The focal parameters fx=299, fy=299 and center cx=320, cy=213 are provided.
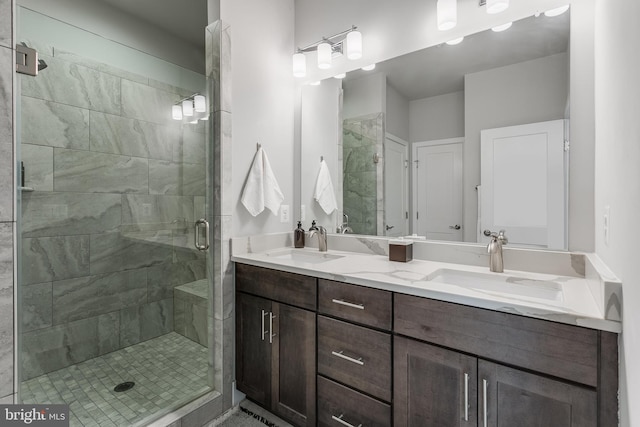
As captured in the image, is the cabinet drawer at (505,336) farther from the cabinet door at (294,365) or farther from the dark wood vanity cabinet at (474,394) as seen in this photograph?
the cabinet door at (294,365)

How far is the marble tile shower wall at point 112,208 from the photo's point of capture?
5.61 ft

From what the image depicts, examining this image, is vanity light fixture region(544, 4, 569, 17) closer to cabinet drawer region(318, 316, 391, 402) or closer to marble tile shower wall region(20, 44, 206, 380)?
cabinet drawer region(318, 316, 391, 402)

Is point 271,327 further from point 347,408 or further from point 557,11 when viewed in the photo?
point 557,11

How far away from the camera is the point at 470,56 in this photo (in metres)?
1.59

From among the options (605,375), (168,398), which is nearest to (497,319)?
(605,375)

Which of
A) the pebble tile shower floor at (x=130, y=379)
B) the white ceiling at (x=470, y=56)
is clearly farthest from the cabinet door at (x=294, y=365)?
the white ceiling at (x=470, y=56)

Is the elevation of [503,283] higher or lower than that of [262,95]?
lower

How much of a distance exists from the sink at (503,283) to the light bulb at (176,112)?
1781 millimetres

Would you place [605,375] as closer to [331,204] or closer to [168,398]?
[331,204]

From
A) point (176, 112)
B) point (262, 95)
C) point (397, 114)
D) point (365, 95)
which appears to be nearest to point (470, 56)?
point (397, 114)

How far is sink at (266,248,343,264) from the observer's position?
1.93m

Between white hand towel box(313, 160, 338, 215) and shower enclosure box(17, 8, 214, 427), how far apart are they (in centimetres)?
77

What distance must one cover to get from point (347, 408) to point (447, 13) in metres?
1.98

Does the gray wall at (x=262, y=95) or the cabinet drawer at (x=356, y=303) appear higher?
the gray wall at (x=262, y=95)
